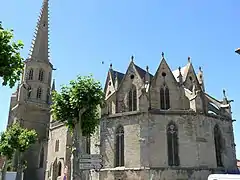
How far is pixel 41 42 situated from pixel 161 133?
119ft

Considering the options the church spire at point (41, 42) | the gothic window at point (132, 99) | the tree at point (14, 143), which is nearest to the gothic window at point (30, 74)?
the church spire at point (41, 42)

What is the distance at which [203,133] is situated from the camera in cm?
2722

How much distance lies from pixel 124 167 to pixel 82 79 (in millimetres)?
10261

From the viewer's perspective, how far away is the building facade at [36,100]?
148 feet

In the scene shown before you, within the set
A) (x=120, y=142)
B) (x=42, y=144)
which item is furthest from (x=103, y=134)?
(x=42, y=144)

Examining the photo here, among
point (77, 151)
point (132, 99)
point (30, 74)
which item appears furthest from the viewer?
point (30, 74)

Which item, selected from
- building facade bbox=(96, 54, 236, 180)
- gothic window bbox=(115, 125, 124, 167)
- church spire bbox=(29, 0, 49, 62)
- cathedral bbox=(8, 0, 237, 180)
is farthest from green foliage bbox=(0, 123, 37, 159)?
church spire bbox=(29, 0, 49, 62)

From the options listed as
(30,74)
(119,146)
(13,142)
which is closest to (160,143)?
(119,146)

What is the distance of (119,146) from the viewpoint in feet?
93.0

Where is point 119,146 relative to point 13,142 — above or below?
below

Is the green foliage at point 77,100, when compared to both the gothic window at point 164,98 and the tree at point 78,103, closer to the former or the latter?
the tree at point 78,103

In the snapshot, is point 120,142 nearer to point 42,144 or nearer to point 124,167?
point 124,167

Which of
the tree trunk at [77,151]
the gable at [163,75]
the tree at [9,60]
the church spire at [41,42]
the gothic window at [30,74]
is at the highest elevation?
the church spire at [41,42]

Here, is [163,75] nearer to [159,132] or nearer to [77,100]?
[159,132]
